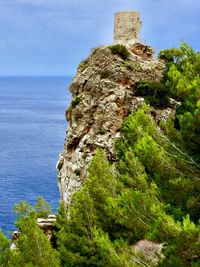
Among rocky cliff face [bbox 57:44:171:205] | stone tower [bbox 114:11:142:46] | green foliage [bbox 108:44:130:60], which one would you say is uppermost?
stone tower [bbox 114:11:142:46]

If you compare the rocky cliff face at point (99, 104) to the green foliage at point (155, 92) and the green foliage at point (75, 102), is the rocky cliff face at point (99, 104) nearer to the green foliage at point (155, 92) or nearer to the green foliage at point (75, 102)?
the green foliage at point (75, 102)

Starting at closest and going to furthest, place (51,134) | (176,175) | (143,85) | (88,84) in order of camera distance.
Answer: (176,175) → (143,85) → (88,84) → (51,134)

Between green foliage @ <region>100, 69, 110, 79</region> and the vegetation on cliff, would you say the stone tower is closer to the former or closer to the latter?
green foliage @ <region>100, 69, 110, 79</region>

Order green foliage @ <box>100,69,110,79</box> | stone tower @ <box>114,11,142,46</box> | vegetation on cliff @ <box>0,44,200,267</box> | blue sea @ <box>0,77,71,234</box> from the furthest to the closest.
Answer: blue sea @ <box>0,77,71,234</box> → stone tower @ <box>114,11,142,46</box> → green foliage @ <box>100,69,110,79</box> → vegetation on cliff @ <box>0,44,200,267</box>

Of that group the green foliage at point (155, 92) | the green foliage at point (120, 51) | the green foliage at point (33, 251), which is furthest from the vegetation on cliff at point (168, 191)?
the green foliage at point (120, 51)

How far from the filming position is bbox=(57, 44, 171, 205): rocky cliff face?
1572 inches

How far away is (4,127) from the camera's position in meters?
156

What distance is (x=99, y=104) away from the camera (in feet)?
135

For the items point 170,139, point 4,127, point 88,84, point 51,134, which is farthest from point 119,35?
point 4,127

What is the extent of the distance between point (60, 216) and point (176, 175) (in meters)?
18.7

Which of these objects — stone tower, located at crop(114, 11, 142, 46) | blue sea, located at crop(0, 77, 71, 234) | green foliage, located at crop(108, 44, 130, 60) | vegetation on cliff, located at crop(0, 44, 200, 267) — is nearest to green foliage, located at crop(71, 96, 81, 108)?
green foliage, located at crop(108, 44, 130, 60)

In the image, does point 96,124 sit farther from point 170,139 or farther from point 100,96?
point 170,139

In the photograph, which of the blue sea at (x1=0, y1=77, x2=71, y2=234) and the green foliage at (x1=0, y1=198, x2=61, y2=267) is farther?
the blue sea at (x1=0, y1=77, x2=71, y2=234)

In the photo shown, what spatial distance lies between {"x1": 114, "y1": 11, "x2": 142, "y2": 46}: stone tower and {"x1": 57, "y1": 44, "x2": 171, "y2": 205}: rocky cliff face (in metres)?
2.18
